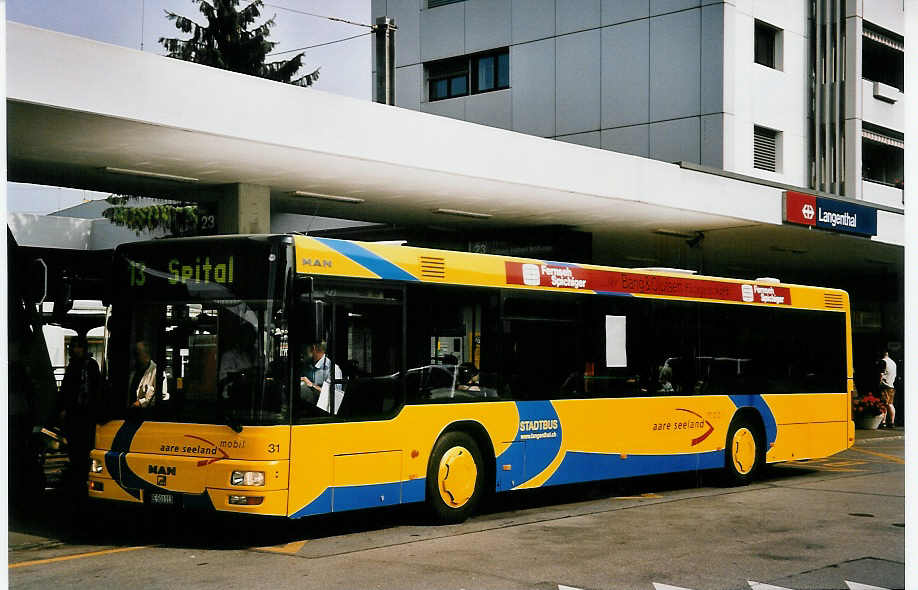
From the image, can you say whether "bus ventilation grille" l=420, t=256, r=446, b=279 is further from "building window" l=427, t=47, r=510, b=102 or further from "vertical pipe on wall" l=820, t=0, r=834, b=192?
"vertical pipe on wall" l=820, t=0, r=834, b=192

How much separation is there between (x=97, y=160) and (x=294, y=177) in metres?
2.76

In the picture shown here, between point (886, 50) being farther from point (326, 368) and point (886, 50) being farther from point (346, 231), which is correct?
point (326, 368)

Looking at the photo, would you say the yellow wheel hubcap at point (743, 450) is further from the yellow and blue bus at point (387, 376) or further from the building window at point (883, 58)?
the building window at point (883, 58)

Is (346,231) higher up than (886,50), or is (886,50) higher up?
(886,50)

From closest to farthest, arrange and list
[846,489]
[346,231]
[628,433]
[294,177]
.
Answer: [628,433]
[846,489]
[294,177]
[346,231]

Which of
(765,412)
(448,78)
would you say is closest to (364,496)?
(765,412)

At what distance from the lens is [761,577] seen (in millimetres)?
8430

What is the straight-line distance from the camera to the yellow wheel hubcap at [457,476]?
1116cm

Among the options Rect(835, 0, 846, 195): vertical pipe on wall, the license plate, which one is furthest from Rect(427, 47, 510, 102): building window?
the license plate

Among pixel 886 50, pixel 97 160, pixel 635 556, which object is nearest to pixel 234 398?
pixel 635 556

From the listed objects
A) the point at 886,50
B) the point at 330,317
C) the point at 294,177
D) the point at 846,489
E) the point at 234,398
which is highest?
the point at 886,50

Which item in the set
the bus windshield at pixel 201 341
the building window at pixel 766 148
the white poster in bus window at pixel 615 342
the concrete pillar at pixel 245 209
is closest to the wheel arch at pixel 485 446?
the white poster in bus window at pixel 615 342

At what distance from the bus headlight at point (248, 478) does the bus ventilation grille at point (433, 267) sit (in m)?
2.83

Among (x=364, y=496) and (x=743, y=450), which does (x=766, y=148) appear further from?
(x=364, y=496)
